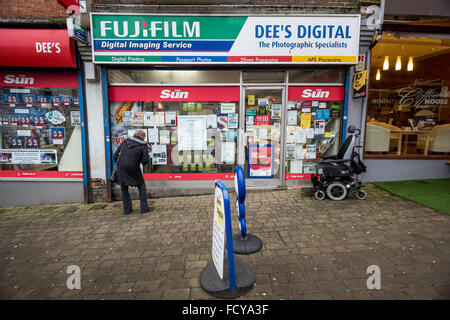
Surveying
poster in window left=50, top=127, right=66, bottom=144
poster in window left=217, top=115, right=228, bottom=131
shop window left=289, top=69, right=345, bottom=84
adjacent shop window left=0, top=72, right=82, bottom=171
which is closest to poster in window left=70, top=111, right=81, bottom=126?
adjacent shop window left=0, top=72, right=82, bottom=171

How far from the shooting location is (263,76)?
254 inches

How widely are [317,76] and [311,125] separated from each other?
1.29 meters

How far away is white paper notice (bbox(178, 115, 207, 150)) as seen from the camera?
6.65 m

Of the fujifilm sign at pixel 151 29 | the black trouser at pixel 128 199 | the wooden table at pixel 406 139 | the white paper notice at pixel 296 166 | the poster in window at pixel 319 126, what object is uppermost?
the fujifilm sign at pixel 151 29

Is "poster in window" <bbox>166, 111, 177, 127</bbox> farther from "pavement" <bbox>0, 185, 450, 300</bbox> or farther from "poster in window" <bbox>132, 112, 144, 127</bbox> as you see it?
"pavement" <bbox>0, 185, 450, 300</bbox>

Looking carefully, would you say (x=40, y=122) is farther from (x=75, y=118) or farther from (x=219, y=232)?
(x=219, y=232)

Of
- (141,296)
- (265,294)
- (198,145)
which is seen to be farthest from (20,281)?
(198,145)

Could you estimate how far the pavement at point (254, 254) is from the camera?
2941mm

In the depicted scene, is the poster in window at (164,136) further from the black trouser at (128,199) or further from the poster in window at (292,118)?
the poster in window at (292,118)

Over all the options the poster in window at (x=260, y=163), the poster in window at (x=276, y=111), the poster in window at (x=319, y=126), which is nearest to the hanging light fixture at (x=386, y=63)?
the poster in window at (x=319, y=126)

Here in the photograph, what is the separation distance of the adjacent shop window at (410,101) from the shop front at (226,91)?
1.41m

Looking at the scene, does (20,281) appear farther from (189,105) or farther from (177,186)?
(189,105)

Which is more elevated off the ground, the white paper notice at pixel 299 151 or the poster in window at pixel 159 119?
the poster in window at pixel 159 119

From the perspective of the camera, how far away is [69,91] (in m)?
6.20
